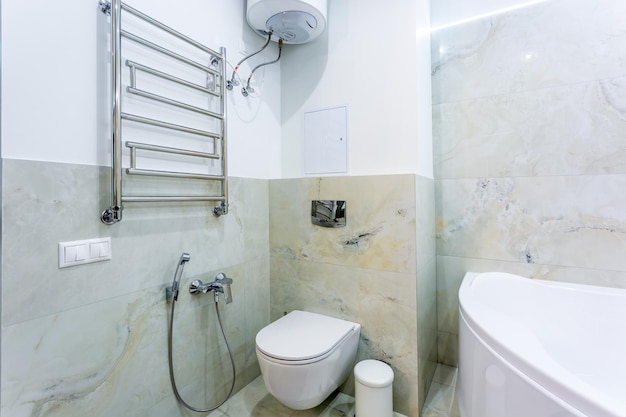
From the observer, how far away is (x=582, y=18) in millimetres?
1496

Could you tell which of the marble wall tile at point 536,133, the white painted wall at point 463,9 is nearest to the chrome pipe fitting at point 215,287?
the marble wall tile at point 536,133

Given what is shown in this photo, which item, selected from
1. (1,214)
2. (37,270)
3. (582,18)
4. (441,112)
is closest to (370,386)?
(37,270)

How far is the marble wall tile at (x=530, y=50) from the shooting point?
1452mm

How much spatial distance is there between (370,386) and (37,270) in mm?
1357

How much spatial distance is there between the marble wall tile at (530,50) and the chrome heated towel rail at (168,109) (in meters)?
1.38

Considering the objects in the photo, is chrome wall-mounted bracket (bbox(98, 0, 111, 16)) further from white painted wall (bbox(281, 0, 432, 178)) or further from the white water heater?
white painted wall (bbox(281, 0, 432, 178))

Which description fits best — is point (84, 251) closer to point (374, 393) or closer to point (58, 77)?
point (58, 77)

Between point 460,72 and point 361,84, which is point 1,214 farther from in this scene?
point 460,72

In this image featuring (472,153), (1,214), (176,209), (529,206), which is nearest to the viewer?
(1,214)

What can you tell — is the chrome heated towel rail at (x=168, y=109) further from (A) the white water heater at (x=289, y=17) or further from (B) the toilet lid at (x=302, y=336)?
(B) the toilet lid at (x=302, y=336)

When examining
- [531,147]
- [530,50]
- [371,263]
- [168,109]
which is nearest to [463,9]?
[530,50]

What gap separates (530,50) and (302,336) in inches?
77.5

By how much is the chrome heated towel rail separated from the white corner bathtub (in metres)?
1.26

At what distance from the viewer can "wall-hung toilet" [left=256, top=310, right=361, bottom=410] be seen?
1212mm
